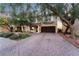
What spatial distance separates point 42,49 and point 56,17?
0.29m

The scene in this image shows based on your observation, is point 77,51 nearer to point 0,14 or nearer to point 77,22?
point 77,22

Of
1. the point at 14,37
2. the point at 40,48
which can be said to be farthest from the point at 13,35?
the point at 40,48

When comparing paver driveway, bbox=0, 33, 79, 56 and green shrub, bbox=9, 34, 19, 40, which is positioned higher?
green shrub, bbox=9, 34, 19, 40

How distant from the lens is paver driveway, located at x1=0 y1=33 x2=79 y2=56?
269 centimetres

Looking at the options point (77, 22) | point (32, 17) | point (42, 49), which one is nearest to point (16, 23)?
point (32, 17)

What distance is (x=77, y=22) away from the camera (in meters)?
2.68

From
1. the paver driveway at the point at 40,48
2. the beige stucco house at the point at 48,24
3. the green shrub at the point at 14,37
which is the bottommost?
the paver driveway at the point at 40,48

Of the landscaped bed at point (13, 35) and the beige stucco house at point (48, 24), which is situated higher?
the beige stucco house at point (48, 24)

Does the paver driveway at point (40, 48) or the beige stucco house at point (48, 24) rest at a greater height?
the beige stucco house at point (48, 24)

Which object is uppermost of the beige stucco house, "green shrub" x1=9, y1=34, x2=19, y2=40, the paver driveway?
the beige stucco house

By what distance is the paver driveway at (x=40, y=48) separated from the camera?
8.84ft

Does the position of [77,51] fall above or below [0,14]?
below

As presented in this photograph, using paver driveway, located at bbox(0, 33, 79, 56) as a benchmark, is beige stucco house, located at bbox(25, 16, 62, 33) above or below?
above

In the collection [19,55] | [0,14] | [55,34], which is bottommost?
[19,55]
